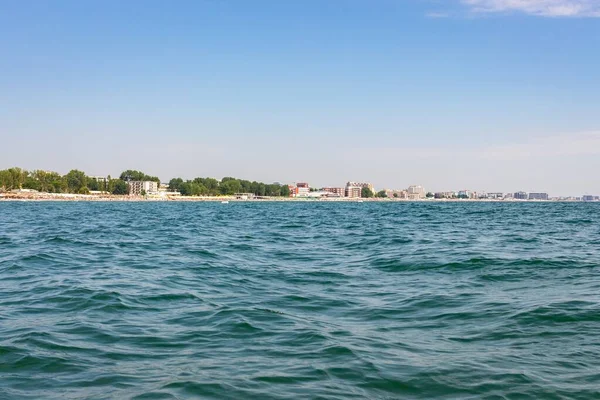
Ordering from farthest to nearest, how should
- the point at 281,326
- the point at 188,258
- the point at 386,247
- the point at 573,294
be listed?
the point at 386,247 < the point at 188,258 < the point at 573,294 < the point at 281,326

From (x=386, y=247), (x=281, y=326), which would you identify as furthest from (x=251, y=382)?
(x=386, y=247)

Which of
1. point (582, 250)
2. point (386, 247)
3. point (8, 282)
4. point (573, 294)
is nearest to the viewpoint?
point (573, 294)

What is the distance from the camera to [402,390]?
21.2 feet

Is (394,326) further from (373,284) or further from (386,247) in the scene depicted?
(386,247)

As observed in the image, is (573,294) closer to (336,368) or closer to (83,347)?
(336,368)

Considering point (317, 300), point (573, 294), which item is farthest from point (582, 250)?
point (317, 300)

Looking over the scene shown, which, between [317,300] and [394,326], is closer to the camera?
[394,326]

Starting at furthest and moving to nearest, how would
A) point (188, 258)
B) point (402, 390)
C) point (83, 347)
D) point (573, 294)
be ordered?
point (188, 258) → point (573, 294) → point (83, 347) → point (402, 390)

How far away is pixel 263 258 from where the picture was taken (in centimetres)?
2003

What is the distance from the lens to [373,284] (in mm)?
14156

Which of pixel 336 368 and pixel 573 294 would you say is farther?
pixel 573 294

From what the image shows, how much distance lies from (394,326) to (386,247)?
14170 mm

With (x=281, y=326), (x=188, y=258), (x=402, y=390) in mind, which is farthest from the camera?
(x=188, y=258)

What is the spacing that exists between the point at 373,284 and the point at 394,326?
462cm
